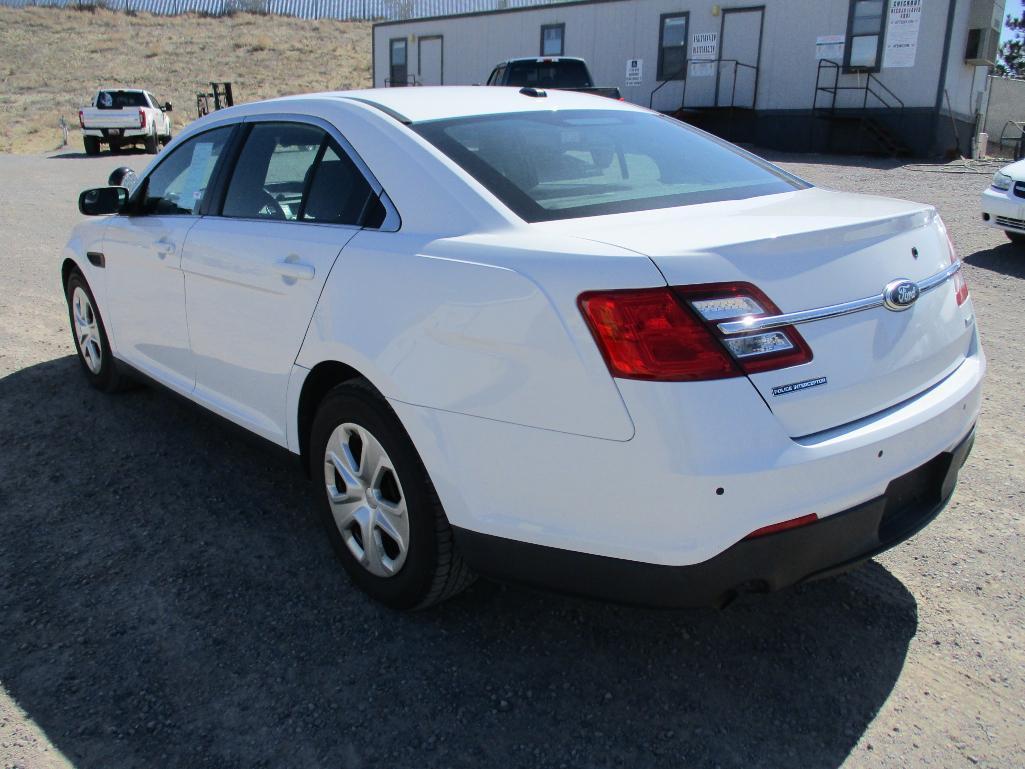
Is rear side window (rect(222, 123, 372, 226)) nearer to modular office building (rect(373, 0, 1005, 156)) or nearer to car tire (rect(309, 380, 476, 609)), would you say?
car tire (rect(309, 380, 476, 609))

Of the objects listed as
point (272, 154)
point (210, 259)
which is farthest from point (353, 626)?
point (272, 154)

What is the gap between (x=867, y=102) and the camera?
2142cm

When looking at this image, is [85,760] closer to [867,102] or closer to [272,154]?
[272,154]

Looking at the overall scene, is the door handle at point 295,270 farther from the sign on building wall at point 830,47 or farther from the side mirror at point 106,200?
the sign on building wall at point 830,47

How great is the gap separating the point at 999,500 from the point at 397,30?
3024cm

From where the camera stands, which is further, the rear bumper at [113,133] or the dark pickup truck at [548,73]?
the rear bumper at [113,133]

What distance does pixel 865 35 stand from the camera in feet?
68.6

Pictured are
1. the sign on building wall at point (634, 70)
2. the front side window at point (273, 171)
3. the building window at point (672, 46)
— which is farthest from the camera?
the sign on building wall at point (634, 70)

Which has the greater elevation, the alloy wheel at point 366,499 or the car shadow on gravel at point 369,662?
the alloy wheel at point 366,499

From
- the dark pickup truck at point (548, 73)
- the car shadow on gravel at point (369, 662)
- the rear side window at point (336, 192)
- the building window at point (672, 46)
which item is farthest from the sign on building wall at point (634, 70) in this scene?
the car shadow on gravel at point (369, 662)

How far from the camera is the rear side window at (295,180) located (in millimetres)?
3068

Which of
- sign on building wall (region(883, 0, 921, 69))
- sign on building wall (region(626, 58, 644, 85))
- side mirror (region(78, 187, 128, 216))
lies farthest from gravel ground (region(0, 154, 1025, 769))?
sign on building wall (region(626, 58, 644, 85))

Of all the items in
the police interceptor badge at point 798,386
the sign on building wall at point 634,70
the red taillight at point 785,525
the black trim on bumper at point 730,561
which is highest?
the sign on building wall at point 634,70

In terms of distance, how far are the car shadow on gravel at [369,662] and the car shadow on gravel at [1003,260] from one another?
6275mm
